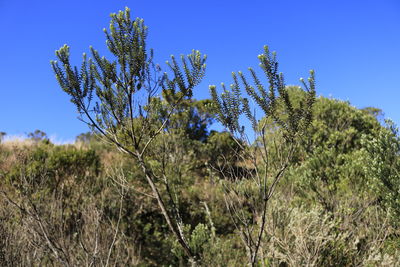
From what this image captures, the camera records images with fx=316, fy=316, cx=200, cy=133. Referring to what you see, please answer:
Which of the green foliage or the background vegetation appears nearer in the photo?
the background vegetation

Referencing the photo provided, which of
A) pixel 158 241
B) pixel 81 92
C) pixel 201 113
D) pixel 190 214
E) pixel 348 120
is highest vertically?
pixel 201 113

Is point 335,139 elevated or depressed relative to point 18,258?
elevated

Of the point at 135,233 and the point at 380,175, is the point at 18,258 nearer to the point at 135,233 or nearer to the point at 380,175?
the point at 135,233

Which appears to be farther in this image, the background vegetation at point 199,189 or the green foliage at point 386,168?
the green foliage at point 386,168

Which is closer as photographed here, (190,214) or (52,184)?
(52,184)

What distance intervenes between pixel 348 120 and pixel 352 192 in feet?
24.9

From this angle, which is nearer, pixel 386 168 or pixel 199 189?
pixel 386 168

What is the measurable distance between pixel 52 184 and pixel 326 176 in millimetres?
9699

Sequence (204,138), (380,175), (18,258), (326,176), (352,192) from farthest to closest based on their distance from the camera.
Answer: (204,138)
(326,176)
(352,192)
(380,175)
(18,258)

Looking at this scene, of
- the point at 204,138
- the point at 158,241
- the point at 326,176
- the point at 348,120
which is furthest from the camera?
the point at 204,138

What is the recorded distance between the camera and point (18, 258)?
5336 mm

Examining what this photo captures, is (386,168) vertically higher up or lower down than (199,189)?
lower down

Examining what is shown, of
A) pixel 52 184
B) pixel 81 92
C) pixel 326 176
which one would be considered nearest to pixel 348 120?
pixel 326 176

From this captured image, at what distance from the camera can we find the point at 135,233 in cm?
1162
